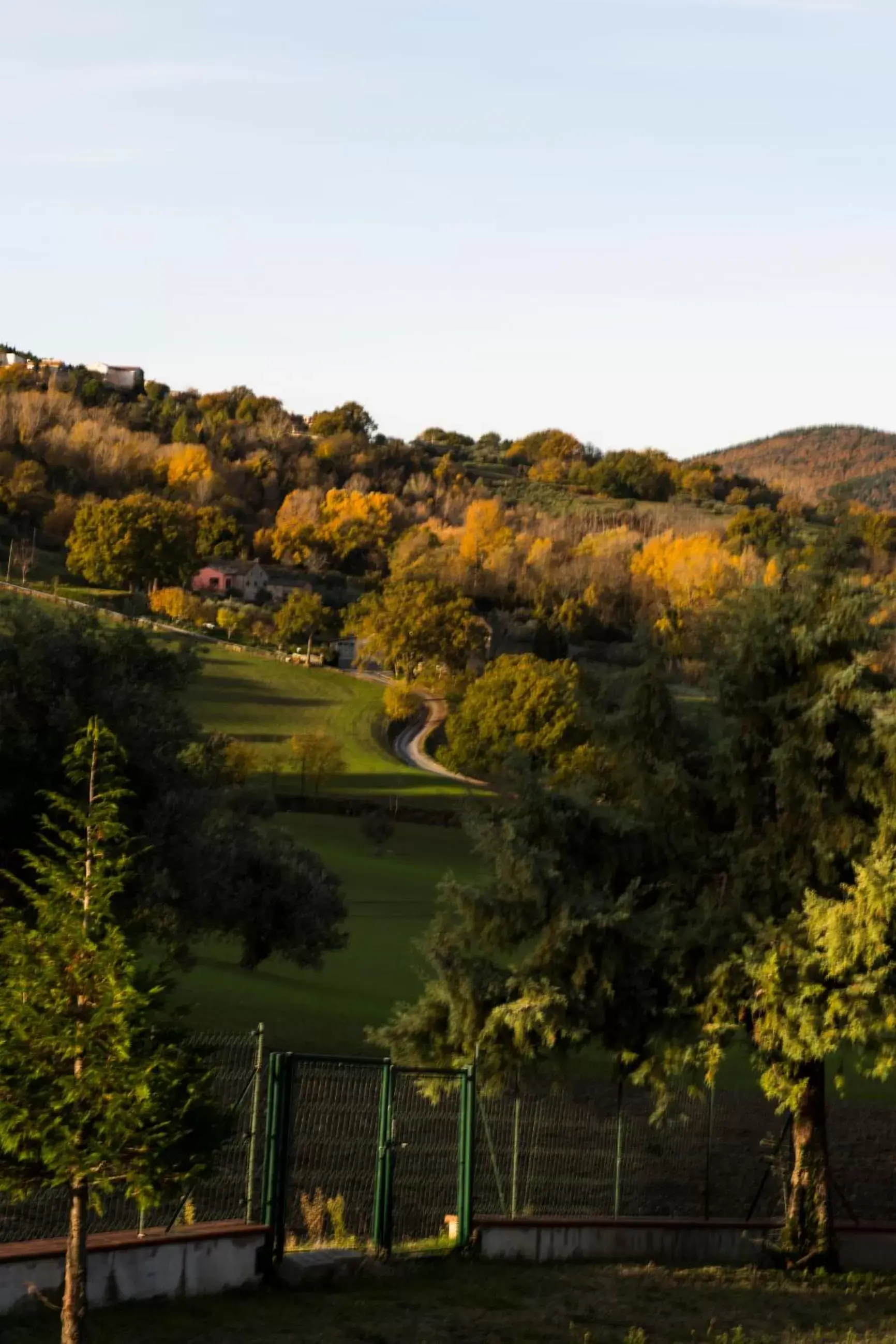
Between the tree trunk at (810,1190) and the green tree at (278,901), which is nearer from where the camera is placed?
the tree trunk at (810,1190)

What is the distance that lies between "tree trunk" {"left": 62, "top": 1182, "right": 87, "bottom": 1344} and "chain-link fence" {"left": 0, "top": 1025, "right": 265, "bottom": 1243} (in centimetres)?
103

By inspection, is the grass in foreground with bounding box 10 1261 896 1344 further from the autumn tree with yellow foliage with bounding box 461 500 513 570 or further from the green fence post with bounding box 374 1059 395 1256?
the autumn tree with yellow foliage with bounding box 461 500 513 570

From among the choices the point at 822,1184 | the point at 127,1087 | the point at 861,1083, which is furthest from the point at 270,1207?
the point at 861,1083

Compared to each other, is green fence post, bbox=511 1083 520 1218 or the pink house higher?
the pink house

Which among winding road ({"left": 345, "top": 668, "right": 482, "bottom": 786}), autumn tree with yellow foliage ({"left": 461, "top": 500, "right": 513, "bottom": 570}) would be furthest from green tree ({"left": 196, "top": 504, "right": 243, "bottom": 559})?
winding road ({"left": 345, "top": 668, "right": 482, "bottom": 786})

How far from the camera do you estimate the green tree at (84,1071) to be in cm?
1055

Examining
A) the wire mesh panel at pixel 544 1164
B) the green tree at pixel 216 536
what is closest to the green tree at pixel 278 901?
the wire mesh panel at pixel 544 1164

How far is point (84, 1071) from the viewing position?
34.8ft

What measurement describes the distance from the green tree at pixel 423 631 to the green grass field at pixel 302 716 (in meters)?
3.30

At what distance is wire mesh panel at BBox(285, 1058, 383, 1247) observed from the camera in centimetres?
1587

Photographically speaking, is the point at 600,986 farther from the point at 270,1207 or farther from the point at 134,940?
A: the point at 134,940

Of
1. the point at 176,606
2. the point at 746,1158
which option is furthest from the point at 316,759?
the point at 746,1158

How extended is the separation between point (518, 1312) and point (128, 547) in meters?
123

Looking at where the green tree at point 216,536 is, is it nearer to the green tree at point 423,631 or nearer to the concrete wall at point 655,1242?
the green tree at point 423,631
